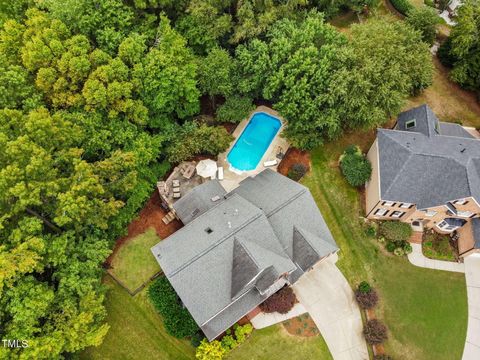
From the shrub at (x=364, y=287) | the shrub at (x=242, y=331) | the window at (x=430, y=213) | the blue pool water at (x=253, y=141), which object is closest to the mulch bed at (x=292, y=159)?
the blue pool water at (x=253, y=141)

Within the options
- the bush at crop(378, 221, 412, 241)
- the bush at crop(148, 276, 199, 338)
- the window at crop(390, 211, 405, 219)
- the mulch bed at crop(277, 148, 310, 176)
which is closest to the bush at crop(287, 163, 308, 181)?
the mulch bed at crop(277, 148, 310, 176)

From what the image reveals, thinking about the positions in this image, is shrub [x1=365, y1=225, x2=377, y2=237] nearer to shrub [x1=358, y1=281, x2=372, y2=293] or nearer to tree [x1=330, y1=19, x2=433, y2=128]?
shrub [x1=358, y1=281, x2=372, y2=293]

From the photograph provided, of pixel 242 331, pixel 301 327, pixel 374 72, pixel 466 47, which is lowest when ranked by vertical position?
pixel 301 327

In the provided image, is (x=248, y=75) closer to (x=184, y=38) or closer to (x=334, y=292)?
(x=184, y=38)

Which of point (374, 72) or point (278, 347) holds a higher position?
point (374, 72)

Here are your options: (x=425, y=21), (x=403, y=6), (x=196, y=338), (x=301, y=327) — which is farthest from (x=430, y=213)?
(x=403, y=6)

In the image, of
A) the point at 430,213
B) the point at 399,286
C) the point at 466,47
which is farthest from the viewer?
the point at 466,47

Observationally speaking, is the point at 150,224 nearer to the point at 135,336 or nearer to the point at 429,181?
the point at 135,336

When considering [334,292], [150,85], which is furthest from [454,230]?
[150,85]

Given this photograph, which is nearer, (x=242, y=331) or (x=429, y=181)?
(x=242, y=331)
